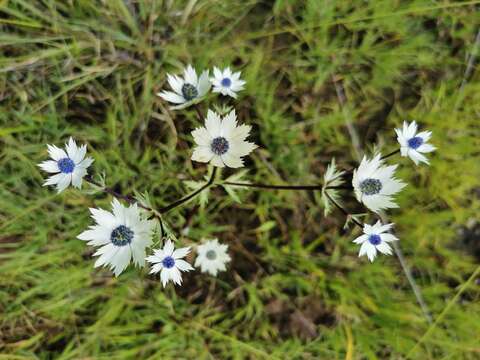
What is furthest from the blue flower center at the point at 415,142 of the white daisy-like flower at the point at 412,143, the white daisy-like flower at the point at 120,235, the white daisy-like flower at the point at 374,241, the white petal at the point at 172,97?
the white daisy-like flower at the point at 120,235

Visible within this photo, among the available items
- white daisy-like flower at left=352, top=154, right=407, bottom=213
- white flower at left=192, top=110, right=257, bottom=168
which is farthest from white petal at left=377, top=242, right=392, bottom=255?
white flower at left=192, top=110, right=257, bottom=168

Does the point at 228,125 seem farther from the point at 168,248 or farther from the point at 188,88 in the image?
the point at 168,248

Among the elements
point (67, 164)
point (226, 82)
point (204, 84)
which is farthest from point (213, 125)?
point (67, 164)

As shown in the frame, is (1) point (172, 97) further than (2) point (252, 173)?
No

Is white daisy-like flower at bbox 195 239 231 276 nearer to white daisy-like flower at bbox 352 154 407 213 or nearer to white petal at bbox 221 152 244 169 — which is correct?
white petal at bbox 221 152 244 169

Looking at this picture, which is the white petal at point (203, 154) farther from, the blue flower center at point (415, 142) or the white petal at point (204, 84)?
the blue flower center at point (415, 142)

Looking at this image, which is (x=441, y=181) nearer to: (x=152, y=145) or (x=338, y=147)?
(x=338, y=147)

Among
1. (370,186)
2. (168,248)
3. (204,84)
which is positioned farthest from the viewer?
(204,84)
